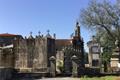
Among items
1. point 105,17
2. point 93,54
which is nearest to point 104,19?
point 105,17

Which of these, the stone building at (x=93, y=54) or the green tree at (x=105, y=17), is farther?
the stone building at (x=93, y=54)

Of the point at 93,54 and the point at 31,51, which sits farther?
the point at 93,54

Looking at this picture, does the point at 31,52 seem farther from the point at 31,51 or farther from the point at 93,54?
the point at 93,54

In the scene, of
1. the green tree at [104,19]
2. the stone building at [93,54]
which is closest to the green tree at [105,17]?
the green tree at [104,19]

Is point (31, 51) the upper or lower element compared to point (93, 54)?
lower

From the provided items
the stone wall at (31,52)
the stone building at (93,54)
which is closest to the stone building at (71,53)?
the stone wall at (31,52)

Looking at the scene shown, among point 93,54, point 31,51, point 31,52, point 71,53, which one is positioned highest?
point 93,54

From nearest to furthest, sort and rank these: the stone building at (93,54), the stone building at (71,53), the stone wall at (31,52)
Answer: the stone building at (71,53) < the stone wall at (31,52) < the stone building at (93,54)

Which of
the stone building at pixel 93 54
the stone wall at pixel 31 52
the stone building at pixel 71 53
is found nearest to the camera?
the stone building at pixel 71 53

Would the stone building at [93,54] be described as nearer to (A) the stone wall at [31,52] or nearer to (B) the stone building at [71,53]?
(B) the stone building at [71,53]

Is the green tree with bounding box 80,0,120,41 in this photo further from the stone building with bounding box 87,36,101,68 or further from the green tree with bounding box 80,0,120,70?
the stone building with bounding box 87,36,101,68

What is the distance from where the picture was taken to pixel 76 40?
233 feet

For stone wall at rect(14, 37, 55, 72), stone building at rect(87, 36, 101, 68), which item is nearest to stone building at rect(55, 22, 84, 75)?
stone wall at rect(14, 37, 55, 72)

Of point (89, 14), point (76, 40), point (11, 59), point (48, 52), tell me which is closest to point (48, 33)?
point (48, 52)
